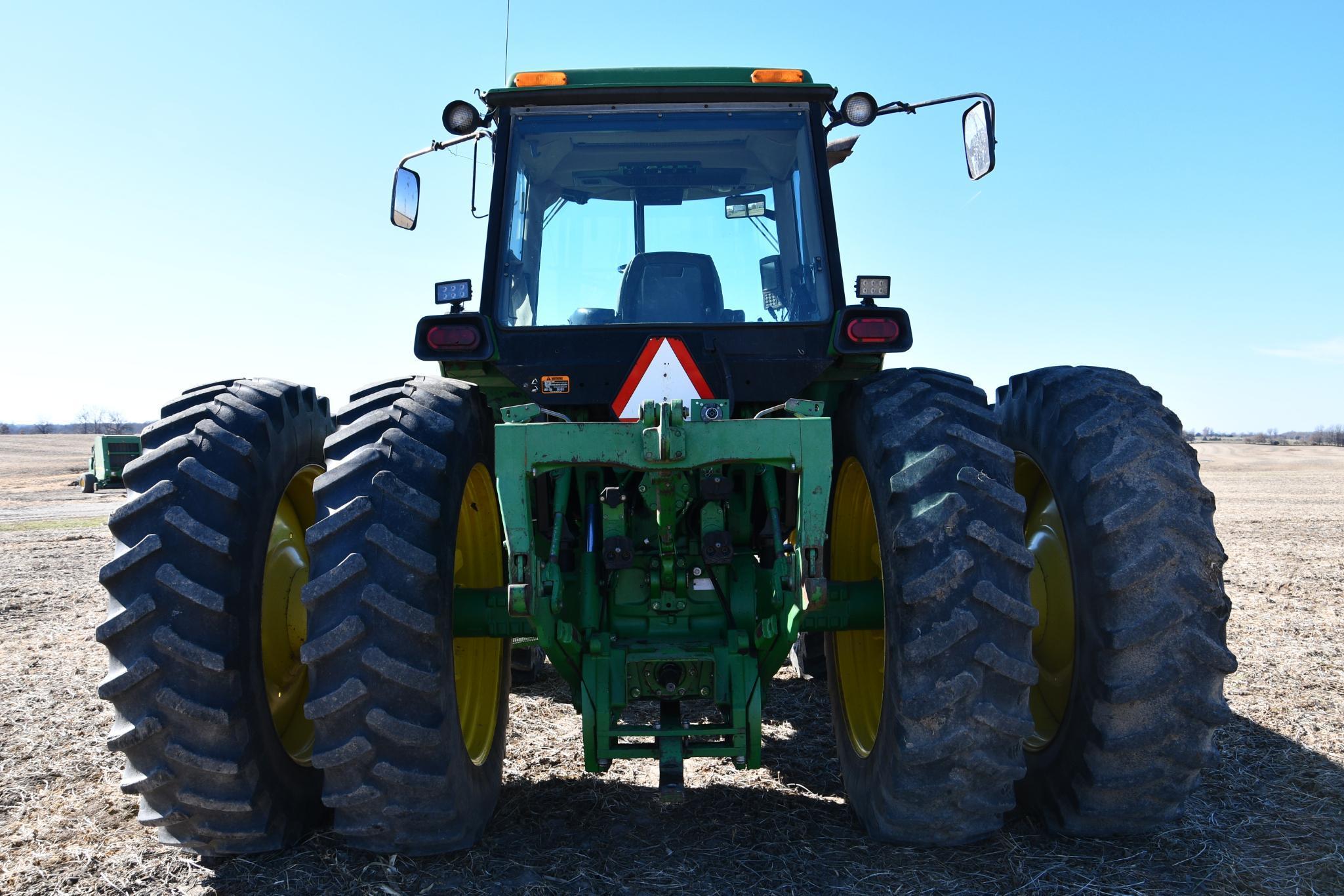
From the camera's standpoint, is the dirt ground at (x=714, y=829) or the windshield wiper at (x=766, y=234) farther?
the windshield wiper at (x=766, y=234)

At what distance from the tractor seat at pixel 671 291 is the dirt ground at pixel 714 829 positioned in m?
1.97

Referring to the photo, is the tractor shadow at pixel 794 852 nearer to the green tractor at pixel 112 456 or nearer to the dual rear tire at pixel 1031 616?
the dual rear tire at pixel 1031 616

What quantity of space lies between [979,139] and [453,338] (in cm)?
227

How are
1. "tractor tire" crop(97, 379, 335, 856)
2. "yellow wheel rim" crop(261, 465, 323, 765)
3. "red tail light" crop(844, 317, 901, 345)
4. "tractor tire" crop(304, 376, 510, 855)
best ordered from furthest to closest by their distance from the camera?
"red tail light" crop(844, 317, 901, 345) < "yellow wheel rim" crop(261, 465, 323, 765) < "tractor tire" crop(97, 379, 335, 856) < "tractor tire" crop(304, 376, 510, 855)

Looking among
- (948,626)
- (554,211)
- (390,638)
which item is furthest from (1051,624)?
(554,211)

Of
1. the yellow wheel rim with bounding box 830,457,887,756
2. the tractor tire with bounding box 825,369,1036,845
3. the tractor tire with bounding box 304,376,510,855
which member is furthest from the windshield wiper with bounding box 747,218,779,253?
the tractor tire with bounding box 304,376,510,855

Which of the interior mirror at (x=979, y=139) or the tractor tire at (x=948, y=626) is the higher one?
the interior mirror at (x=979, y=139)

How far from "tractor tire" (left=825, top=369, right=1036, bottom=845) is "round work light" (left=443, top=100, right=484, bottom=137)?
2.19m

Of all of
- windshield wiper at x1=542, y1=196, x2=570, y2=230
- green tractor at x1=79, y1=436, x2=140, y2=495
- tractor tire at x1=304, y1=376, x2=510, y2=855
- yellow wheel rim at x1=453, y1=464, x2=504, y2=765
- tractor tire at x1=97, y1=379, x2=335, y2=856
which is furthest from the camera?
green tractor at x1=79, y1=436, x2=140, y2=495

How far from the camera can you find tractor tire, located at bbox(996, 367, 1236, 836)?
320 cm

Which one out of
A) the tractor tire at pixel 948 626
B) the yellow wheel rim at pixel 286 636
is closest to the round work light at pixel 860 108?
the tractor tire at pixel 948 626

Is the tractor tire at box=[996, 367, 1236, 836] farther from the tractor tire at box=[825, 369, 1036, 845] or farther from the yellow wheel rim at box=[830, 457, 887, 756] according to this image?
the yellow wheel rim at box=[830, 457, 887, 756]

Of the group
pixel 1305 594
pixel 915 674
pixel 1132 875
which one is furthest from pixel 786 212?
pixel 1305 594

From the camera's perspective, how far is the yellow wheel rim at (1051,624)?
12.4 feet
